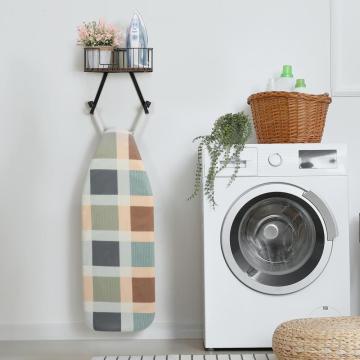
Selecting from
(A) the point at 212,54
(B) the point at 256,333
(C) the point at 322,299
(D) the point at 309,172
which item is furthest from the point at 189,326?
(A) the point at 212,54

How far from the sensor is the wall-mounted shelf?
3.29 metres

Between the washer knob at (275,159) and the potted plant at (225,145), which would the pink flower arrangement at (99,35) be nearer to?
the potted plant at (225,145)

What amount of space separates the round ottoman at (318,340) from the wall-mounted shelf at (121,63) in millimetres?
1373

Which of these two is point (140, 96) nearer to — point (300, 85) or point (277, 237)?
point (300, 85)

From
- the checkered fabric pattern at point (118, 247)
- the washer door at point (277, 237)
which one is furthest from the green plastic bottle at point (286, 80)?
the checkered fabric pattern at point (118, 247)

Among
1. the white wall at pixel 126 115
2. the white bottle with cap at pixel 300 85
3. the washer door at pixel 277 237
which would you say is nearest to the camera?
the washer door at pixel 277 237

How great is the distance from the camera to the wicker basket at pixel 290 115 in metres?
2.98

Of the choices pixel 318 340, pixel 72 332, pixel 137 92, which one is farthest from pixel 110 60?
pixel 318 340

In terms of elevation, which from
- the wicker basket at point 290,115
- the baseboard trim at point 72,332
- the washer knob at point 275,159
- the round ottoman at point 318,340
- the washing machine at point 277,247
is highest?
the wicker basket at point 290,115

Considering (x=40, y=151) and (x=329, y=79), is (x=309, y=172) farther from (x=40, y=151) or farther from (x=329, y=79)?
(x=40, y=151)

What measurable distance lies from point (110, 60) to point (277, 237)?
3.88 ft

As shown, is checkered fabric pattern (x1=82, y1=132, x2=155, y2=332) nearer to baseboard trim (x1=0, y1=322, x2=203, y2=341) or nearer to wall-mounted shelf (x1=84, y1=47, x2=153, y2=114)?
baseboard trim (x1=0, y1=322, x2=203, y2=341)

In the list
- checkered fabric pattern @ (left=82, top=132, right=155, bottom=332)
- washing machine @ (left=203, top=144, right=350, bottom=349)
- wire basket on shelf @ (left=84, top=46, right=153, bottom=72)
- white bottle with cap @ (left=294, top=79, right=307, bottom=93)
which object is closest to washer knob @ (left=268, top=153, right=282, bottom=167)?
washing machine @ (left=203, top=144, right=350, bottom=349)

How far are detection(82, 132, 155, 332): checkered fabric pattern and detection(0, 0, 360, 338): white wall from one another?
174 mm
